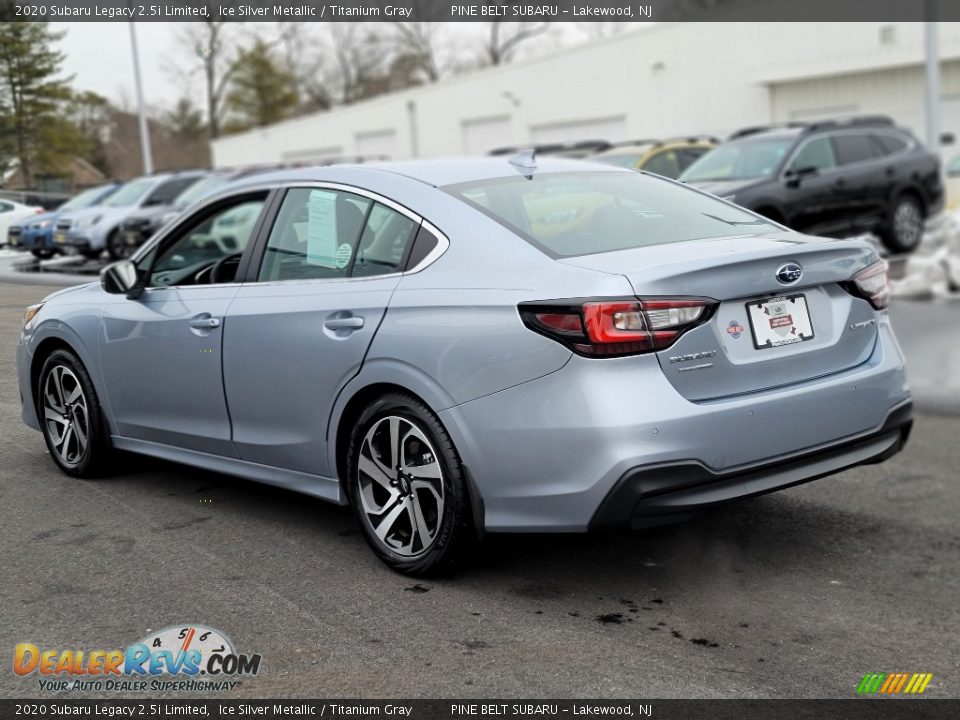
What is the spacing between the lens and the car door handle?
13.9 ft

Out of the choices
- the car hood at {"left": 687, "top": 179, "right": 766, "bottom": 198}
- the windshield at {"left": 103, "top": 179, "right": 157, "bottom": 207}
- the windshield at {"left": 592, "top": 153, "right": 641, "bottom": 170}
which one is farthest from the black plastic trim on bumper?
the windshield at {"left": 103, "top": 179, "right": 157, "bottom": 207}

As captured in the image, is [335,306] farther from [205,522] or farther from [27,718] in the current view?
[27,718]

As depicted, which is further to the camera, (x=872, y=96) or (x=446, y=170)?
(x=872, y=96)

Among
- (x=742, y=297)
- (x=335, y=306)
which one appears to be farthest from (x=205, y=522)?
(x=742, y=297)

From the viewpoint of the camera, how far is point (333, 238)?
457 cm

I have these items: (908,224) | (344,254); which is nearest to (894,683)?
(344,254)

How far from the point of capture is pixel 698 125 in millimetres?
33938

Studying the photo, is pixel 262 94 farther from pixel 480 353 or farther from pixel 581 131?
pixel 480 353

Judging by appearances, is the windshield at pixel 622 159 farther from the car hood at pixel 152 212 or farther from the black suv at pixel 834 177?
the car hood at pixel 152 212

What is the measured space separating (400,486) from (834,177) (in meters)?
9.91

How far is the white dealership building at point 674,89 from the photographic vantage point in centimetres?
2925

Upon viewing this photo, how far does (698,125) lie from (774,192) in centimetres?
2267

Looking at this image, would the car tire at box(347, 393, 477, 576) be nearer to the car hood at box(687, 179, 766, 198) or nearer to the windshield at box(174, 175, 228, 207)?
the car hood at box(687, 179, 766, 198)

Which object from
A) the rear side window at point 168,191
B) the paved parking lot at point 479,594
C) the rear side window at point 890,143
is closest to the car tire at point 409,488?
the paved parking lot at point 479,594
